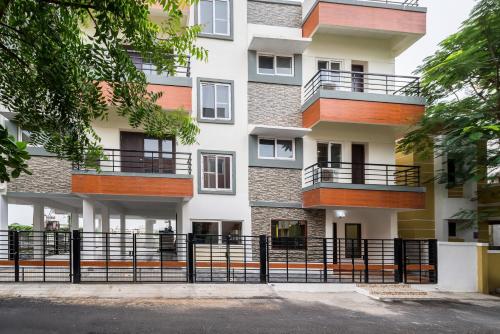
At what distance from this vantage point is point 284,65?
1616 centimetres

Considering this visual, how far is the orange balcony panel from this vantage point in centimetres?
1414

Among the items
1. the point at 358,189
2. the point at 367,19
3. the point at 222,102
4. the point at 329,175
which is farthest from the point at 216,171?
the point at 367,19

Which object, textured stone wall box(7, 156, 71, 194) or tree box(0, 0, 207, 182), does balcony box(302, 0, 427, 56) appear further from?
textured stone wall box(7, 156, 71, 194)

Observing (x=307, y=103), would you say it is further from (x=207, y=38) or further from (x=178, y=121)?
(x=178, y=121)

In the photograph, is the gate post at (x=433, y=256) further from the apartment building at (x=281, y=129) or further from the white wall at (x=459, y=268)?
the apartment building at (x=281, y=129)

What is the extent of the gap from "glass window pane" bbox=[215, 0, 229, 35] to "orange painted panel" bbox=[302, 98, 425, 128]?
4573 millimetres

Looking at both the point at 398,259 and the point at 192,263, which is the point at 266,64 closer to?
the point at 192,263

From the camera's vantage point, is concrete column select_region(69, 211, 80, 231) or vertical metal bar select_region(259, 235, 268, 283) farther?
concrete column select_region(69, 211, 80, 231)

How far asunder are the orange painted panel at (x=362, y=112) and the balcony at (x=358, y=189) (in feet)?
5.54

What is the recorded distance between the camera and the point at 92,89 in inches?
276

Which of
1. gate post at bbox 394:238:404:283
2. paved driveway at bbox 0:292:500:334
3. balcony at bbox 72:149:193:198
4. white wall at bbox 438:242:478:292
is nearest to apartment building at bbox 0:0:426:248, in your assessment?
balcony at bbox 72:149:193:198

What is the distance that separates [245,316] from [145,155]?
331 inches

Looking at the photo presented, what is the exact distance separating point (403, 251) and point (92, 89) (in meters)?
10.8

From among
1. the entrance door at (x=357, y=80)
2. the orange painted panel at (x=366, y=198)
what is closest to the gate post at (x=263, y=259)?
the orange painted panel at (x=366, y=198)
